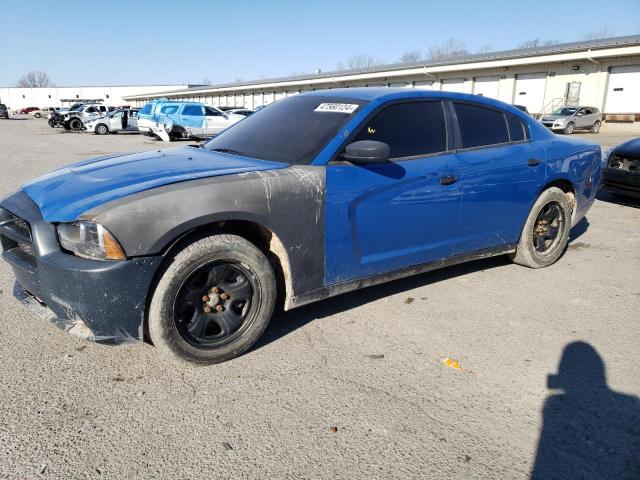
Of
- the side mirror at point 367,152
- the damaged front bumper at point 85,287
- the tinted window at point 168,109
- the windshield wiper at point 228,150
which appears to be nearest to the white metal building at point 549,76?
the tinted window at point 168,109

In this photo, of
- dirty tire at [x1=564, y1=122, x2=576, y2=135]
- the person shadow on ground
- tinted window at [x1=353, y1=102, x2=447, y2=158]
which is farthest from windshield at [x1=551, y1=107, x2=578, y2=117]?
the person shadow on ground

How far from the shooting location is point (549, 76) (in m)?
29.6

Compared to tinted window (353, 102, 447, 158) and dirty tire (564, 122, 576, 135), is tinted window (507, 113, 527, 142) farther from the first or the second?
dirty tire (564, 122, 576, 135)

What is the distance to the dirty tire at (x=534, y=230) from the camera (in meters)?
4.52

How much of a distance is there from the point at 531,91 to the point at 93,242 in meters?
32.8

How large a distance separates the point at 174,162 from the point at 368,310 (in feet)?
A: 5.78

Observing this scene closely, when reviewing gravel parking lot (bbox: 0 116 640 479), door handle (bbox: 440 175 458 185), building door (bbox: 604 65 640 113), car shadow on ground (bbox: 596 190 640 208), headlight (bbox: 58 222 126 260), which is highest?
building door (bbox: 604 65 640 113)

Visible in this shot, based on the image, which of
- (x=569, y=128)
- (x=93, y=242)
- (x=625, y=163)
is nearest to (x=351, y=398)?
(x=93, y=242)

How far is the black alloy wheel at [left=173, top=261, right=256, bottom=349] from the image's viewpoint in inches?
109

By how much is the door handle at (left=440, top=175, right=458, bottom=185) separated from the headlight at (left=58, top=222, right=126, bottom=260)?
2287mm

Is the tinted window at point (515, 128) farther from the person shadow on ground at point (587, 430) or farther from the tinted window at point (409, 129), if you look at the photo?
the person shadow on ground at point (587, 430)

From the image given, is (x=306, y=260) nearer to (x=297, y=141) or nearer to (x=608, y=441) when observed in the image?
(x=297, y=141)

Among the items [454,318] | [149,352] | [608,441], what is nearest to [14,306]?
[149,352]

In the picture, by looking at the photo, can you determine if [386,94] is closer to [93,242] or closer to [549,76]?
[93,242]
